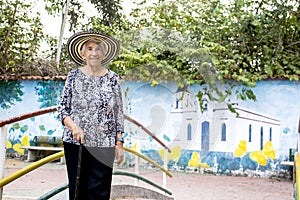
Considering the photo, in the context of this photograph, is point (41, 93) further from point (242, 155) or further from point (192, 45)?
point (192, 45)

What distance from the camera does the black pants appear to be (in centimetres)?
134

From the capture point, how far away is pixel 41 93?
620 cm

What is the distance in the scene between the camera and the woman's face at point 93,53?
4.14ft

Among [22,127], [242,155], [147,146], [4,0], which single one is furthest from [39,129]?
[147,146]

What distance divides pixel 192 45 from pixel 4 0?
6468mm

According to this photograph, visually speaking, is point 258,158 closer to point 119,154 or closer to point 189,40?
point 119,154

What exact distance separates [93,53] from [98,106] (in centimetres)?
15

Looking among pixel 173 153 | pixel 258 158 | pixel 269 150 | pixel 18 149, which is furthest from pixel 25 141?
pixel 173 153

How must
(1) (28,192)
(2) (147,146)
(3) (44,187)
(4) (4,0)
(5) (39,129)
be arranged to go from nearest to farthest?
(2) (147,146) < (1) (28,192) < (3) (44,187) < (5) (39,129) < (4) (4,0)

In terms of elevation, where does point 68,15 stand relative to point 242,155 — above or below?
above

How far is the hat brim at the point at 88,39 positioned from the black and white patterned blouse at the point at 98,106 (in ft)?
0.14

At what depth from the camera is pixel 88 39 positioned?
1281 mm

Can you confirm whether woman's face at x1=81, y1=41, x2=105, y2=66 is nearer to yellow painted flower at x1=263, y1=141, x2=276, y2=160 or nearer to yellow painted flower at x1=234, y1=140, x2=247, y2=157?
yellow painted flower at x1=234, y1=140, x2=247, y2=157

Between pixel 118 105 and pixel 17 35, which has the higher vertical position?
pixel 17 35
